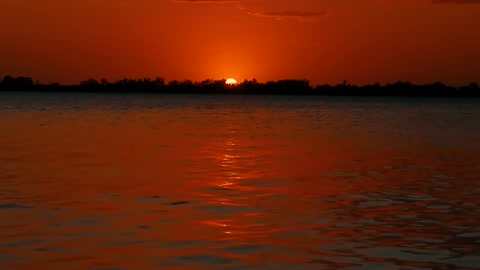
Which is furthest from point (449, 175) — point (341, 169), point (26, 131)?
point (26, 131)

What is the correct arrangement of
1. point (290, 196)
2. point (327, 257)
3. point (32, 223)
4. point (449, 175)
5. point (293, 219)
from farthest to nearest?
point (449, 175)
point (290, 196)
point (293, 219)
point (32, 223)
point (327, 257)

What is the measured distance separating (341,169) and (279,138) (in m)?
15.5

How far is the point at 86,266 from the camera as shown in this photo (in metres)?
12.1

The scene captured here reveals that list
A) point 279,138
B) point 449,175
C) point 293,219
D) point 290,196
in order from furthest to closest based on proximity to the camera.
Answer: point 279,138 → point 449,175 → point 290,196 → point 293,219

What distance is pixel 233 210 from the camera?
55.9 ft

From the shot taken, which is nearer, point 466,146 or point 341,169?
point 341,169

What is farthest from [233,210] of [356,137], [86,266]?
[356,137]

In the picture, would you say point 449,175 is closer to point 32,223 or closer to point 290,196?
point 290,196

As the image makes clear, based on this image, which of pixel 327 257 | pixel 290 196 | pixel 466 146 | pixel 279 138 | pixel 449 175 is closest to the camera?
pixel 327 257

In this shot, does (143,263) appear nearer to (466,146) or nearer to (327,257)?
(327,257)

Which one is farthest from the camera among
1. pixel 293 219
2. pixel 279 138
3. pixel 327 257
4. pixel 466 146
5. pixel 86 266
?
pixel 279 138

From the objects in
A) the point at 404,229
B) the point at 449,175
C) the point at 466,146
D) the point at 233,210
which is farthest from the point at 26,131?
the point at 404,229

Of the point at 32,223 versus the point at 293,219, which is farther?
the point at 293,219

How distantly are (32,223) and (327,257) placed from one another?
17.1 ft
